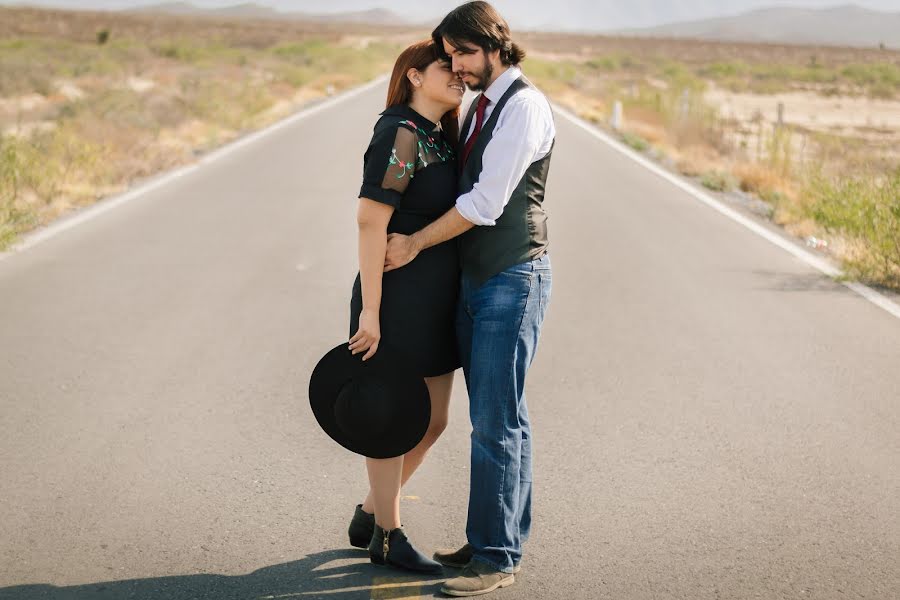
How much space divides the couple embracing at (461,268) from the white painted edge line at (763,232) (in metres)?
4.93

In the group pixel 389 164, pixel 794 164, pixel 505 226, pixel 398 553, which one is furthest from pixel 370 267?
pixel 794 164

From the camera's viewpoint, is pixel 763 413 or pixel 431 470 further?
pixel 763 413

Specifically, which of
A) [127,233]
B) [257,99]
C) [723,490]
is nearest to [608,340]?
[723,490]

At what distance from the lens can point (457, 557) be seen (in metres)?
3.78

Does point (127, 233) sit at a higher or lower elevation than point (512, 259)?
lower

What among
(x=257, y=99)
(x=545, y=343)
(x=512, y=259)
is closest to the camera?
(x=512, y=259)

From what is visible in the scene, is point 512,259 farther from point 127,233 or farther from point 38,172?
point 38,172

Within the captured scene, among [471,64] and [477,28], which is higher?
[477,28]

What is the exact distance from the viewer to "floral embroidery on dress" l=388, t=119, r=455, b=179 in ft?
10.8

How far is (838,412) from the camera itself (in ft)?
18.0

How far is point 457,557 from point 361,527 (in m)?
0.38

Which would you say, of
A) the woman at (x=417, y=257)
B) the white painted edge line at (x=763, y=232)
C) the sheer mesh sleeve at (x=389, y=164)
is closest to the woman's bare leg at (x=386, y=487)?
the woman at (x=417, y=257)

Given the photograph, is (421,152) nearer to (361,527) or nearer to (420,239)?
(420,239)

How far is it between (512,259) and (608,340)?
353 cm
